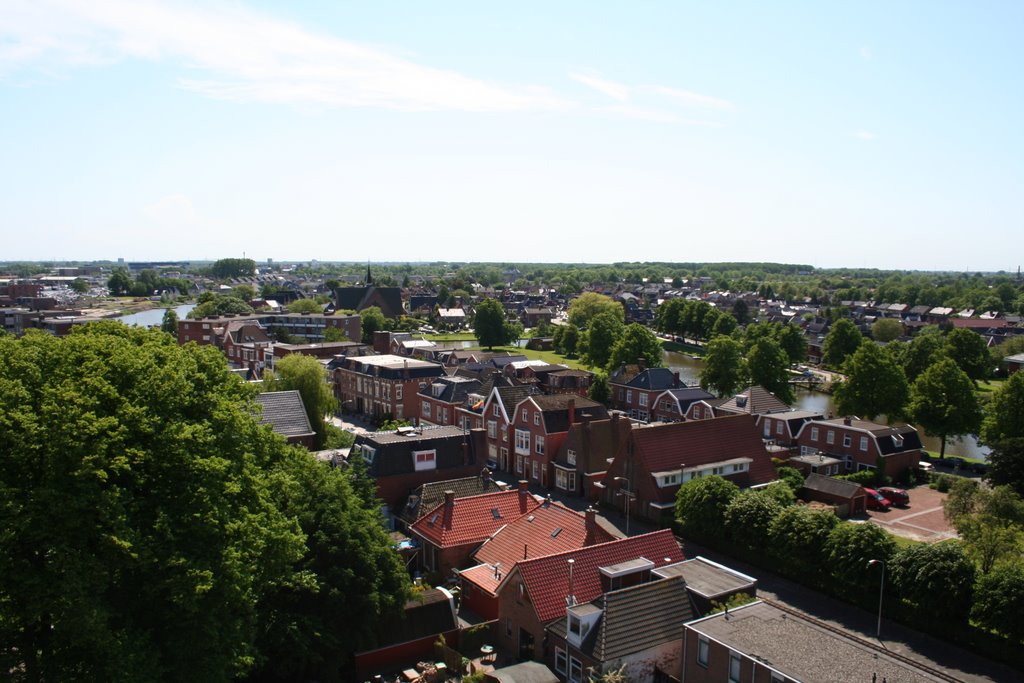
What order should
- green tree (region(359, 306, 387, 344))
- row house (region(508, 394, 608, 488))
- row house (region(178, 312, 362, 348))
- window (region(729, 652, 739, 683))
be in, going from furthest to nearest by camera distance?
green tree (region(359, 306, 387, 344))
row house (region(178, 312, 362, 348))
row house (region(508, 394, 608, 488))
window (region(729, 652, 739, 683))

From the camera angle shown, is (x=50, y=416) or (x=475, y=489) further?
(x=475, y=489)

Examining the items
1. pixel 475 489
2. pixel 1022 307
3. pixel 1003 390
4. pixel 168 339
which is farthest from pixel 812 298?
pixel 168 339

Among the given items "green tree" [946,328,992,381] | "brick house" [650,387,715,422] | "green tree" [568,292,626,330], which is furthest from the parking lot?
"green tree" [568,292,626,330]

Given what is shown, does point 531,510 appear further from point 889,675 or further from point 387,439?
point 889,675

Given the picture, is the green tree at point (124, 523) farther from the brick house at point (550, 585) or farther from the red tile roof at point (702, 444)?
the red tile roof at point (702, 444)

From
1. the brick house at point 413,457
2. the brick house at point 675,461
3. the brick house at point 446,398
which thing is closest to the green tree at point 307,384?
the brick house at point 446,398

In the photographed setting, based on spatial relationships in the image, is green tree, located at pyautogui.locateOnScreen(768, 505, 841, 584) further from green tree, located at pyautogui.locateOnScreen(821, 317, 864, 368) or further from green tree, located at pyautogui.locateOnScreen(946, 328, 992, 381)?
green tree, located at pyautogui.locateOnScreen(821, 317, 864, 368)
